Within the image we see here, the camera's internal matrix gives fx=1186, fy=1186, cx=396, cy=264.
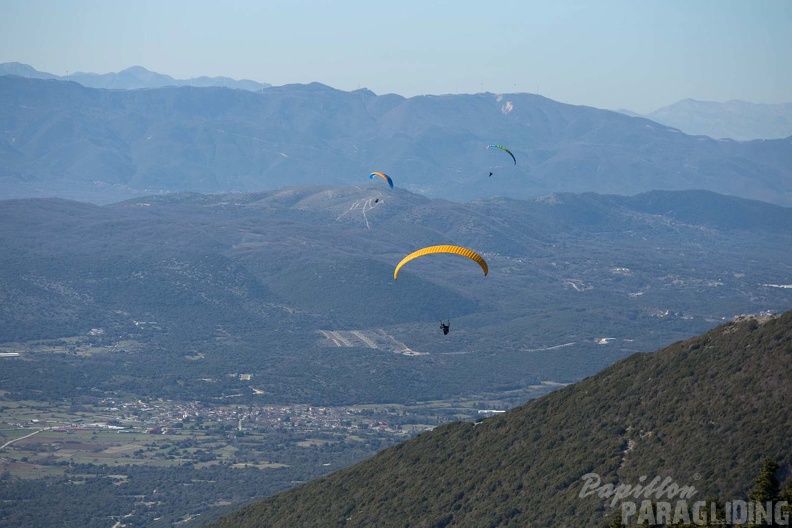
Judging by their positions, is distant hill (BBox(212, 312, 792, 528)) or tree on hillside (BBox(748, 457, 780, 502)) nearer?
tree on hillside (BBox(748, 457, 780, 502))

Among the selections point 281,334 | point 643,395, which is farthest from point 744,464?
point 281,334

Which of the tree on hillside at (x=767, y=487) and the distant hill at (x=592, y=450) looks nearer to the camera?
the tree on hillside at (x=767, y=487)

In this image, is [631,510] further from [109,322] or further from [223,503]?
[109,322]

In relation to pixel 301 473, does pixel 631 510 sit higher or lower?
higher

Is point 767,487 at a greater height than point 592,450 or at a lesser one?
greater

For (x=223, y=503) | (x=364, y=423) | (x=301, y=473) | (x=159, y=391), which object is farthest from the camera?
(x=159, y=391)

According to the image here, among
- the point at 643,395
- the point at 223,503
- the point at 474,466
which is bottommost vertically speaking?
the point at 223,503

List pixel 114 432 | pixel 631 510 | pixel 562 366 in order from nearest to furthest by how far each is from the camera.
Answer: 1. pixel 631 510
2. pixel 114 432
3. pixel 562 366

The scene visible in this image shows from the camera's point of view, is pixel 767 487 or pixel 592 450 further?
pixel 592 450
